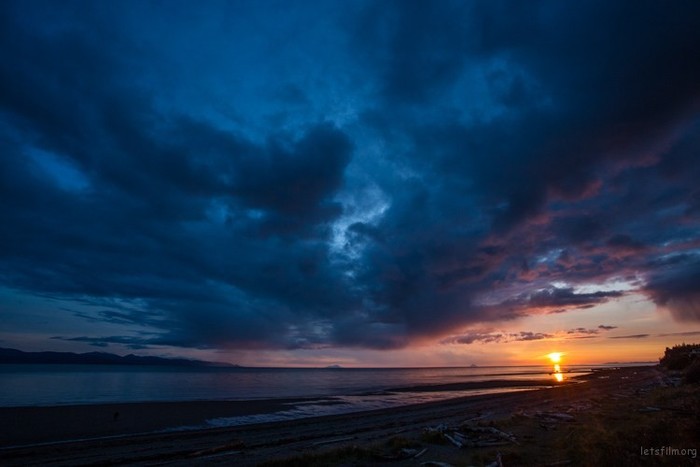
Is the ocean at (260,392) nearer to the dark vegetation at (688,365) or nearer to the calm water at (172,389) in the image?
the calm water at (172,389)

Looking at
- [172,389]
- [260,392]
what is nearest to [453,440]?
[260,392]

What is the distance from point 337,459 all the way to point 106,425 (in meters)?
26.6

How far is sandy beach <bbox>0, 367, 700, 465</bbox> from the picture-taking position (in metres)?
15.1

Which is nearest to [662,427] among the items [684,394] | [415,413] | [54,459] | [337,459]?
[337,459]

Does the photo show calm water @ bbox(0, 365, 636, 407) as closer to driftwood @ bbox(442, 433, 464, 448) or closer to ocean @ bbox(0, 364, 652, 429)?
ocean @ bbox(0, 364, 652, 429)

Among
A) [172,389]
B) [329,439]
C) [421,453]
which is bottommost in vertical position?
[329,439]

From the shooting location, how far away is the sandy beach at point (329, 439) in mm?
15109

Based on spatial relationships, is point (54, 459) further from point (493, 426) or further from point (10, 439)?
point (493, 426)

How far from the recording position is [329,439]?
23172 millimetres

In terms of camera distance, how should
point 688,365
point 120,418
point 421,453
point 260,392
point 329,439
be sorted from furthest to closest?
point 260,392
point 688,365
point 120,418
point 329,439
point 421,453

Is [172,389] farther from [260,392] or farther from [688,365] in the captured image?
[688,365]

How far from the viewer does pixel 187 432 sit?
92.2ft

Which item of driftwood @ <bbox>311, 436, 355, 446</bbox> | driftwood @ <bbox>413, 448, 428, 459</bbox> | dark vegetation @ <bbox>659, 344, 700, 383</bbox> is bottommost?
driftwood @ <bbox>311, 436, 355, 446</bbox>

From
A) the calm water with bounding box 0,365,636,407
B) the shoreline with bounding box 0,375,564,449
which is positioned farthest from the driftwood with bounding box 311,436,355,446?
the calm water with bounding box 0,365,636,407
